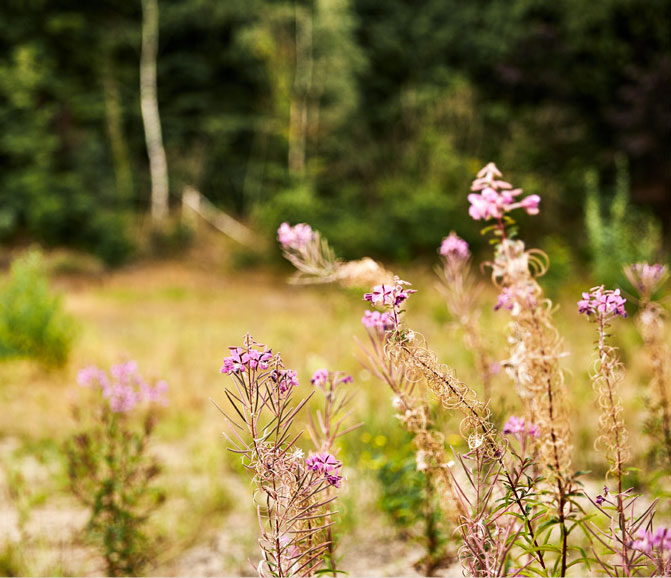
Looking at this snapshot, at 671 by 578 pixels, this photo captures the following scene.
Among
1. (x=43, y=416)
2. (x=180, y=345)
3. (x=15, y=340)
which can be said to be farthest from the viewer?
(x=180, y=345)

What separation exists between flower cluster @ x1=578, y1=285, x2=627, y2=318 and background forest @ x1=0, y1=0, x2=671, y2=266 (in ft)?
30.7

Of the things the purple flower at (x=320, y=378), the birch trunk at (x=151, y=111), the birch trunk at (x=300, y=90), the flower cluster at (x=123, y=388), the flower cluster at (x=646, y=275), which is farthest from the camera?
the birch trunk at (x=151, y=111)

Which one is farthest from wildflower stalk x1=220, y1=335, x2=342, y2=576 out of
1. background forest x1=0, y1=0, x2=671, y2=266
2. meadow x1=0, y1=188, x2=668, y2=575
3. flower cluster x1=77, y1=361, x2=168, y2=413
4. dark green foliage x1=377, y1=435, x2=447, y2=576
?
background forest x1=0, y1=0, x2=671, y2=266

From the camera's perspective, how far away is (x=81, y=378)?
7.72 ft

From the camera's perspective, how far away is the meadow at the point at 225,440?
2.41 meters

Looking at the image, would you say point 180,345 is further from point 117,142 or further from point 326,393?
point 117,142

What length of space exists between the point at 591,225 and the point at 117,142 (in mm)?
12329

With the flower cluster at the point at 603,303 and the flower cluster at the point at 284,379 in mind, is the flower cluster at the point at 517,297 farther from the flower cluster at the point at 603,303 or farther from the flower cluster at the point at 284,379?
the flower cluster at the point at 284,379

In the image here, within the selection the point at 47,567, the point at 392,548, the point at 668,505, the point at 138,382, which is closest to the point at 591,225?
the point at 668,505

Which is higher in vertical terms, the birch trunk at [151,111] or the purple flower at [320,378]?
the birch trunk at [151,111]

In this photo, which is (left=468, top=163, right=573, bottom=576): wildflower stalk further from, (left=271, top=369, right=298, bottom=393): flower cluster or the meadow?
(left=271, top=369, right=298, bottom=393): flower cluster

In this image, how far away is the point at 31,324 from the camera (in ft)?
16.8

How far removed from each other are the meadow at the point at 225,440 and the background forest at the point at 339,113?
4511 mm

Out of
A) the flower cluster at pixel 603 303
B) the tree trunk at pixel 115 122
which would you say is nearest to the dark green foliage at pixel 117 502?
the flower cluster at pixel 603 303
